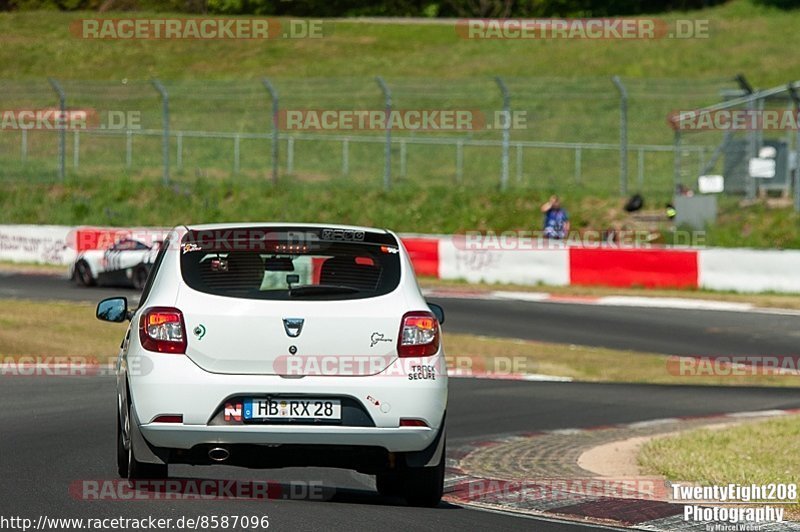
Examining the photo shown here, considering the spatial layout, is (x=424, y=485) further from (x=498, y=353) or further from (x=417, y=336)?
(x=498, y=353)

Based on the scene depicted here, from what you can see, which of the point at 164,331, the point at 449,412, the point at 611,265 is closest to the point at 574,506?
the point at 164,331

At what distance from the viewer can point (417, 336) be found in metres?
7.77

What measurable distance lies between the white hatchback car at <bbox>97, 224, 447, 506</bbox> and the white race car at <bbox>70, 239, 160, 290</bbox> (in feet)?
58.0

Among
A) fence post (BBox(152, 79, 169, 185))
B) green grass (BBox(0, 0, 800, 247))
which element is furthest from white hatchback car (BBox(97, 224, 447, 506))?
fence post (BBox(152, 79, 169, 185))

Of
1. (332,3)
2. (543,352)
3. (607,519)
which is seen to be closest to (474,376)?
(543,352)

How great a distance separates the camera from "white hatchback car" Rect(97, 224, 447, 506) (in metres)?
7.54

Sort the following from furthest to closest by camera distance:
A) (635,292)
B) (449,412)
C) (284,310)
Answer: (635,292) < (449,412) < (284,310)

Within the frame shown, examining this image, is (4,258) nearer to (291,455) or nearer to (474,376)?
(474,376)

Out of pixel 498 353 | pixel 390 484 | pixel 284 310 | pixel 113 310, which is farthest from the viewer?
pixel 498 353

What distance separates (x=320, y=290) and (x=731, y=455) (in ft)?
14.4

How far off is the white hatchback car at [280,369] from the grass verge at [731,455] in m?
2.28

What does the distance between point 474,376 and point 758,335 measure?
5.41 metres

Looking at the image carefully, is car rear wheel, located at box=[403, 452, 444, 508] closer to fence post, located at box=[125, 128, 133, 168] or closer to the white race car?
the white race car

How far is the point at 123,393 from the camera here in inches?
322
